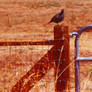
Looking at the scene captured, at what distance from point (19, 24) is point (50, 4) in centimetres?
95

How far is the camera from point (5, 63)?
3650mm

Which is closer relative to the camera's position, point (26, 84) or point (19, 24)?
point (26, 84)

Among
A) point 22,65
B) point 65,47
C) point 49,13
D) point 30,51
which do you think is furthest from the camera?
point 49,13

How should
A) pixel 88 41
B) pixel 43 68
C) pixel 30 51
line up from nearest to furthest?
pixel 43 68 < pixel 30 51 < pixel 88 41

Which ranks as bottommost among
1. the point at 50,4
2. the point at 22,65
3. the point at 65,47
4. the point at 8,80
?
the point at 8,80

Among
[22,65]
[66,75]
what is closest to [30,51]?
[22,65]

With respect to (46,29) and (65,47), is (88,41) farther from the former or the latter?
(65,47)

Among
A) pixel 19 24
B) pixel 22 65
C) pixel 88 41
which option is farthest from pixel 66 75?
pixel 19 24

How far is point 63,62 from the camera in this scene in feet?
6.64

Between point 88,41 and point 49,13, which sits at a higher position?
point 49,13

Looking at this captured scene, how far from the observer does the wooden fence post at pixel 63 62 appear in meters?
2.00

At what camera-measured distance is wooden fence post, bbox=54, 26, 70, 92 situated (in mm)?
2002

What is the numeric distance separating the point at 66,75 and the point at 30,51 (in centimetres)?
208

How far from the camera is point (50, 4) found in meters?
4.84
